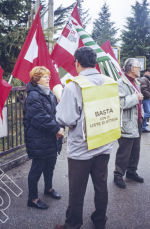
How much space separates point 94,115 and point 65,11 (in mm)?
14186

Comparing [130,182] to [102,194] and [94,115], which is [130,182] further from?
[94,115]

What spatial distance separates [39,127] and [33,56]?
3.88 feet

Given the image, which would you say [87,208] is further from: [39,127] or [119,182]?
[39,127]

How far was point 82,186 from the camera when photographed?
282 centimetres

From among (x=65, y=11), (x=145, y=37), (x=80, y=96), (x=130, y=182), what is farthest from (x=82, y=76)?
(x=145, y=37)

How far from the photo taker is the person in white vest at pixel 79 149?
265cm

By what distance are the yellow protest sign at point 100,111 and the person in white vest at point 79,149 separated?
64 mm

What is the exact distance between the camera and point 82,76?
2684mm

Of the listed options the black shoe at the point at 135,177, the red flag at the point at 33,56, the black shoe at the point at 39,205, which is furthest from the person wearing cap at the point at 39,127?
the black shoe at the point at 135,177

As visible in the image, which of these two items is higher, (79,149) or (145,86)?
(145,86)

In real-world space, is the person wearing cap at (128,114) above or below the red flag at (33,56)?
below

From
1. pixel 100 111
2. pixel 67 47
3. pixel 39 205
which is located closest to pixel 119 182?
pixel 39 205

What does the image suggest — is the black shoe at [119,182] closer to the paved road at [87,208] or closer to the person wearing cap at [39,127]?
the paved road at [87,208]

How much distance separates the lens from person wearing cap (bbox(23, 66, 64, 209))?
136 inches
